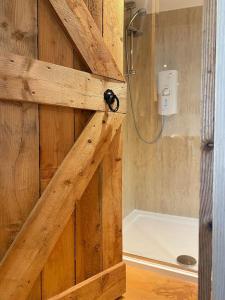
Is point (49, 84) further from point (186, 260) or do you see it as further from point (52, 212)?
point (186, 260)

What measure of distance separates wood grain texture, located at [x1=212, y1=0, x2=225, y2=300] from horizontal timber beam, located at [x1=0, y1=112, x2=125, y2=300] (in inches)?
30.3

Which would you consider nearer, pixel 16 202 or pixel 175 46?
pixel 16 202

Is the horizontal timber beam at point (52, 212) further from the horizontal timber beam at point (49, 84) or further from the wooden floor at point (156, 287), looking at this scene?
the wooden floor at point (156, 287)

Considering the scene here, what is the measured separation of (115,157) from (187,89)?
58.2 inches

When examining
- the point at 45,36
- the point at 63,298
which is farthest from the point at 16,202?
the point at 45,36

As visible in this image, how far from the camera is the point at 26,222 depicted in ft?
3.32

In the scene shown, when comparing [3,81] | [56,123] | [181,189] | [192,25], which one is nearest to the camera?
[3,81]

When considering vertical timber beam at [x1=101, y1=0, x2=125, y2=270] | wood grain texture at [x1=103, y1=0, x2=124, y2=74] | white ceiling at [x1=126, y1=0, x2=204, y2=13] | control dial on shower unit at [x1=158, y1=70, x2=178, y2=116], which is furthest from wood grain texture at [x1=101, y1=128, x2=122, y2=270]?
white ceiling at [x1=126, y1=0, x2=204, y2=13]

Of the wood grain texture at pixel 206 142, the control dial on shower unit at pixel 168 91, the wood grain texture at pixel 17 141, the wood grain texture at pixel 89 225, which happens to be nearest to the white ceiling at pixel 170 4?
the control dial on shower unit at pixel 168 91

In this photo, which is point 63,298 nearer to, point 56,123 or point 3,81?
point 56,123

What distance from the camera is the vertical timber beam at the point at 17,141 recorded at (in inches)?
36.9

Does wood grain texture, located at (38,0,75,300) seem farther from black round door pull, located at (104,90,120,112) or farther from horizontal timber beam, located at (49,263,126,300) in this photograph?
black round door pull, located at (104,90,120,112)

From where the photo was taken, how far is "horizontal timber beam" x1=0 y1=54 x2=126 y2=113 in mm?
912

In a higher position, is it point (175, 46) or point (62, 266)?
point (175, 46)
